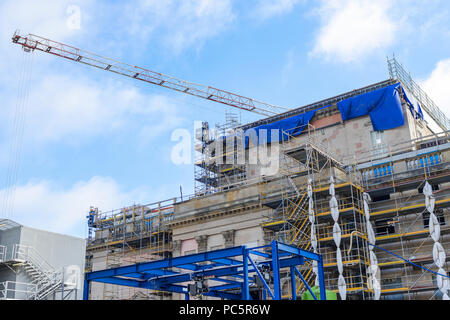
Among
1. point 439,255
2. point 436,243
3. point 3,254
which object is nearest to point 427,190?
point 436,243

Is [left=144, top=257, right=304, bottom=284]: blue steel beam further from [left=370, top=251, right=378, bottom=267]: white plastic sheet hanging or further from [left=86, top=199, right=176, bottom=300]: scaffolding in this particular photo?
[left=86, top=199, right=176, bottom=300]: scaffolding

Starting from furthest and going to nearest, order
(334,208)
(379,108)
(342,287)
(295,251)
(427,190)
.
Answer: (379,108), (334,208), (427,190), (342,287), (295,251)

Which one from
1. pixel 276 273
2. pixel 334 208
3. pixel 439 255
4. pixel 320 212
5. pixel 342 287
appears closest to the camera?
pixel 276 273

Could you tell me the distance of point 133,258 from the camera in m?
56.1

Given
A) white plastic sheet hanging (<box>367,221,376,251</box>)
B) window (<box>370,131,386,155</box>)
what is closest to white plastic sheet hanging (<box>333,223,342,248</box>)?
white plastic sheet hanging (<box>367,221,376,251</box>)

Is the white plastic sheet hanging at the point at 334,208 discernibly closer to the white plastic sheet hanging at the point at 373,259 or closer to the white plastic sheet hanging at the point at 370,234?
the white plastic sheet hanging at the point at 370,234

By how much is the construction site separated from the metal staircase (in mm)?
6014

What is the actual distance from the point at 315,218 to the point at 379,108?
47.9 feet

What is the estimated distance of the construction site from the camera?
33.1 m

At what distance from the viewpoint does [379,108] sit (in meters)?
50.0

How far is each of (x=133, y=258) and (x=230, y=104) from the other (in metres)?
37.2

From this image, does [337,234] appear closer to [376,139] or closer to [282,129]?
[376,139]

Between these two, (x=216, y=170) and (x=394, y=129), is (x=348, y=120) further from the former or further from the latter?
(x=216, y=170)
